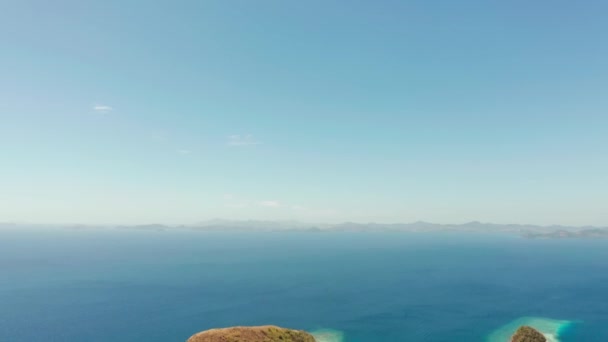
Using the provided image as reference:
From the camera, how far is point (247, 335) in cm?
4941

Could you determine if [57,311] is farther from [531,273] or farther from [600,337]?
[531,273]

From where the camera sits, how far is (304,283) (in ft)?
488

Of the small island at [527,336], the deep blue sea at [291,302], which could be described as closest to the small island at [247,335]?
the deep blue sea at [291,302]

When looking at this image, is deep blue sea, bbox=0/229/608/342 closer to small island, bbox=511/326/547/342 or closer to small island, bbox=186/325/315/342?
small island, bbox=511/326/547/342

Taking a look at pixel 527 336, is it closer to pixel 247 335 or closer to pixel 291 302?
pixel 247 335

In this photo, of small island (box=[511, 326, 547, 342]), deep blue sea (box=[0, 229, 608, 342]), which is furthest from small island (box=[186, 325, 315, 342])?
small island (box=[511, 326, 547, 342])

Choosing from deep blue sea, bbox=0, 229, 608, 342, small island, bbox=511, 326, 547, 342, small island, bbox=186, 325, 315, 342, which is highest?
small island, bbox=186, 325, 315, 342

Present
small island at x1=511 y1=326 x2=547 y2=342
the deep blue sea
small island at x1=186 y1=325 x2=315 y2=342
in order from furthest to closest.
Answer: the deep blue sea
small island at x1=511 y1=326 x2=547 y2=342
small island at x1=186 y1=325 x2=315 y2=342

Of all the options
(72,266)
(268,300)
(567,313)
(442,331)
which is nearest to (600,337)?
(567,313)

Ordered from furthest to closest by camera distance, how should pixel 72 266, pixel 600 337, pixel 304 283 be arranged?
pixel 72 266, pixel 304 283, pixel 600 337

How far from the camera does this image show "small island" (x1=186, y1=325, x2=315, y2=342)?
4647 centimetres

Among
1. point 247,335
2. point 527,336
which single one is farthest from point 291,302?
point 527,336

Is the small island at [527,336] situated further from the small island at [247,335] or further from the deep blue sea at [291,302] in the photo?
the small island at [247,335]

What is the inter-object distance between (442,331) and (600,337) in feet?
123
